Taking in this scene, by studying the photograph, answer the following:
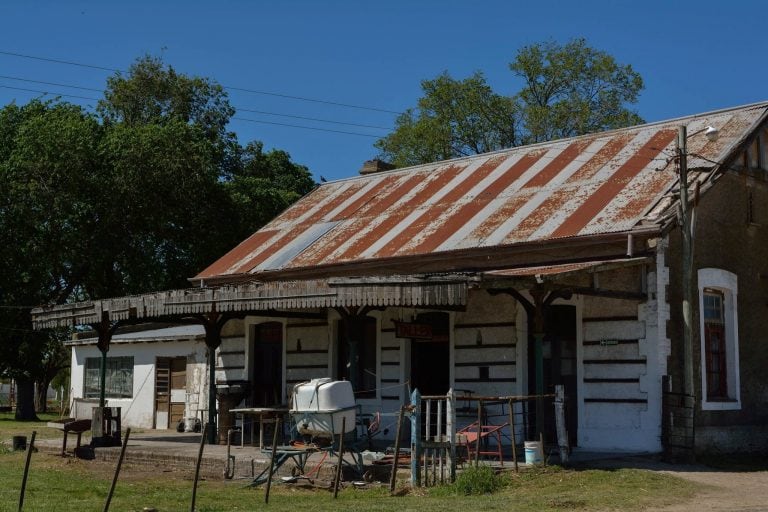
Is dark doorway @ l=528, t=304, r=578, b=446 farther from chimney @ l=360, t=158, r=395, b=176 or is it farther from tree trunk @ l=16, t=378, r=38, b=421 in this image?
tree trunk @ l=16, t=378, r=38, b=421

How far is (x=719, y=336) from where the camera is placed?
17.2m

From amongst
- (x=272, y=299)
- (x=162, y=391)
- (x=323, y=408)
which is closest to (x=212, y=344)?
(x=272, y=299)

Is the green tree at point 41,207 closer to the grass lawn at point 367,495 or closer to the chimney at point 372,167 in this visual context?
the chimney at point 372,167

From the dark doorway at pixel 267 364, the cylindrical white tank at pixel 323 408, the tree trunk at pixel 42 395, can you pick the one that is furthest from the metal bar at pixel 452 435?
the tree trunk at pixel 42 395

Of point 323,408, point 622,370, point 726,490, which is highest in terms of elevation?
point 622,370

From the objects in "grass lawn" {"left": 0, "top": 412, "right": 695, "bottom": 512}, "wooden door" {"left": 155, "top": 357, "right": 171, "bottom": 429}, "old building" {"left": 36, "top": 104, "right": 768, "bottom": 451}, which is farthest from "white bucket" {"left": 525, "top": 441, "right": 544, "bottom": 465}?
"wooden door" {"left": 155, "top": 357, "right": 171, "bottom": 429}

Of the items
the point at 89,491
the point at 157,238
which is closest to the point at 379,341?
the point at 89,491

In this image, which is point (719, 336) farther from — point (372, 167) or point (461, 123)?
point (461, 123)

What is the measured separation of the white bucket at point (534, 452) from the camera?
13.9 metres

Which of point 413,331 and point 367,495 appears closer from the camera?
point 367,495

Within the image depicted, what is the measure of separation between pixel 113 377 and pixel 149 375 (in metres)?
2.08

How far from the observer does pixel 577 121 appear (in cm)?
3862

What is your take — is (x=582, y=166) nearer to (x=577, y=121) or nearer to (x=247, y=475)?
(x=247, y=475)

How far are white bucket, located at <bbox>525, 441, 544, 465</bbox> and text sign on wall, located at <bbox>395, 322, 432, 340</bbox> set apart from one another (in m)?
4.10
